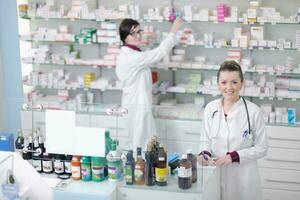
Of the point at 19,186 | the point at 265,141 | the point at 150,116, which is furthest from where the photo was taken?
the point at 150,116

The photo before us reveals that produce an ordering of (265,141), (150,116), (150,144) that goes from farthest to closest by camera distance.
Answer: (150,116) < (265,141) < (150,144)

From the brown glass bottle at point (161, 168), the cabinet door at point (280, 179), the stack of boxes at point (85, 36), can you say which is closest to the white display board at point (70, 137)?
the brown glass bottle at point (161, 168)

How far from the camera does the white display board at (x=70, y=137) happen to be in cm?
359

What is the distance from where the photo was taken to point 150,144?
3.49 m

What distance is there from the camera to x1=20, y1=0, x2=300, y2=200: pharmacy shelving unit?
5.85 m

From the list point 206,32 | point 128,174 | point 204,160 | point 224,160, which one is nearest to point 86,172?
point 128,174

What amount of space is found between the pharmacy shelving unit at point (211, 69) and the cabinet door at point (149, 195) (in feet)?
6.11

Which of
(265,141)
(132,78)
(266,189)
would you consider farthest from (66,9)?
(265,141)

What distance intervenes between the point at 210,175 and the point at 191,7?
2.90 meters

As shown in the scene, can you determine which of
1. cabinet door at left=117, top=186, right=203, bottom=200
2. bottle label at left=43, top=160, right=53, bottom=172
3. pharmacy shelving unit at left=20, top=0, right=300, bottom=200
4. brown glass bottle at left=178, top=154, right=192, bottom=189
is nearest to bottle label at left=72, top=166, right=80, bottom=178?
bottle label at left=43, top=160, right=53, bottom=172

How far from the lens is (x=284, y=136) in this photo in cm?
582

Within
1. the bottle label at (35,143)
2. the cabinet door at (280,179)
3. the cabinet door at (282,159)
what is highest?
the bottle label at (35,143)

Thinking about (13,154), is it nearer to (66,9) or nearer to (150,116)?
(150,116)

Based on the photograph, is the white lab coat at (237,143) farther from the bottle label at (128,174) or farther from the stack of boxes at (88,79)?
the stack of boxes at (88,79)
